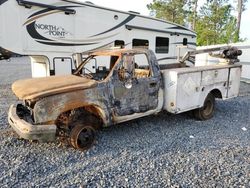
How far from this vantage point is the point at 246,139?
5539 millimetres

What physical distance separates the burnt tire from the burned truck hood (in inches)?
29.0

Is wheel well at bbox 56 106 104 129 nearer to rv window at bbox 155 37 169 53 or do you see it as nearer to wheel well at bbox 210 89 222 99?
wheel well at bbox 210 89 222 99

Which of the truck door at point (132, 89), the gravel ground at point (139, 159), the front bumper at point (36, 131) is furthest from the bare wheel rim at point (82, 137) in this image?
the truck door at point (132, 89)

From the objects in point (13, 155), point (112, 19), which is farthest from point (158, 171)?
point (112, 19)

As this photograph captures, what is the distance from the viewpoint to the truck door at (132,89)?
5.24 m

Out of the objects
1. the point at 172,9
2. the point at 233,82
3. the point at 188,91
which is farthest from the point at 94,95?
the point at 172,9

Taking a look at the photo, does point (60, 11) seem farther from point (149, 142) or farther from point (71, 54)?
point (149, 142)

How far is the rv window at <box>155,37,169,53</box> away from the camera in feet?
38.9

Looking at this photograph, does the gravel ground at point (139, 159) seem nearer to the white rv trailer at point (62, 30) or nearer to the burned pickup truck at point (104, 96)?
the burned pickup truck at point (104, 96)

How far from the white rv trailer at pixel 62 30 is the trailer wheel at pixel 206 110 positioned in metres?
4.26

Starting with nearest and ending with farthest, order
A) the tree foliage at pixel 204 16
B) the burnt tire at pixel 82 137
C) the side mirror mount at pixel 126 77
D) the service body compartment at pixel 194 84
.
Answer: the burnt tire at pixel 82 137
the side mirror mount at pixel 126 77
the service body compartment at pixel 194 84
the tree foliage at pixel 204 16

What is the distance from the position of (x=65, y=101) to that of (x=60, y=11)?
4.99m

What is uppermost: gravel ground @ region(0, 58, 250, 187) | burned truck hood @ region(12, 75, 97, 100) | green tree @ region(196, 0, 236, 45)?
green tree @ region(196, 0, 236, 45)

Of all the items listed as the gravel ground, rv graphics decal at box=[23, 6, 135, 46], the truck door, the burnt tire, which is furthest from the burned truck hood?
rv graphics decal at box=[23, 6, 135, 46]
